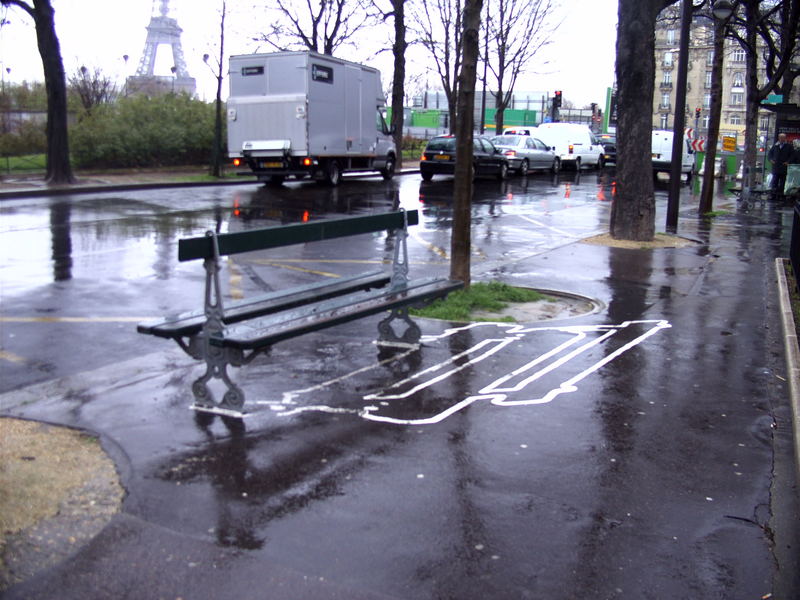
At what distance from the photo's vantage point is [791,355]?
23.4ft

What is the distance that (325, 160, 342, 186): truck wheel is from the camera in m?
27.0

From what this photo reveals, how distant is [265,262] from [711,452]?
26.7ft

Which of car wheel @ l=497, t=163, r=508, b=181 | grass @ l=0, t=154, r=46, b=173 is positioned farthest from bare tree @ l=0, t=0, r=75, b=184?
car wheel @ l=497, t=163, r=508, b=181

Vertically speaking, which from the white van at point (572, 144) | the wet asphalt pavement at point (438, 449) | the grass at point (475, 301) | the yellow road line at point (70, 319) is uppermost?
the white van at point (572, 144)

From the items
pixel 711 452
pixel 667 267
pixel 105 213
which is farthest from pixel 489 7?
pixel 711 452

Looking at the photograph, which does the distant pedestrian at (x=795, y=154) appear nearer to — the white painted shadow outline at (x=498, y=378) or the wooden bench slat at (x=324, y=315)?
the white painted shadow outline at (x=498, y=378)

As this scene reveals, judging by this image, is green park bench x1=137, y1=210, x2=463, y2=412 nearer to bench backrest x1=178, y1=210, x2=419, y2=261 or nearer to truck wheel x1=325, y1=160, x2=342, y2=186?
bench backrest x1=178, y1=210, x2=419, y2=261

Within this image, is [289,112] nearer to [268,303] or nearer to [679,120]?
[679,120]

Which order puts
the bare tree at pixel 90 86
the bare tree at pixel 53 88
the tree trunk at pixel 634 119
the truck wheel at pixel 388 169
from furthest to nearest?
the bare tree at pixel 90 86 → the truck wheel at pixel 388 169 → the bare tree at pixel 53 88 → the tree trunk at pixel 634 119

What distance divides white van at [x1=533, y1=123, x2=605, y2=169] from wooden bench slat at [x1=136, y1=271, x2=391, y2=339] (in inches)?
1436

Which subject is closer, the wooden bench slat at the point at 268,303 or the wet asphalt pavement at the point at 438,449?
the wet asphalt pavement at the point at 438,449

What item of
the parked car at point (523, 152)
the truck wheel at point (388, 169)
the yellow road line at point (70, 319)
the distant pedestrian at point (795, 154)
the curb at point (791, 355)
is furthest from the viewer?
the parked car at point (523, 152)

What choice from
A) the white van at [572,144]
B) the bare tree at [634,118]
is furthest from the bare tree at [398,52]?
the bare tree at [634,118]

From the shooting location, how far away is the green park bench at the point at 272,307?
5.49 meters
